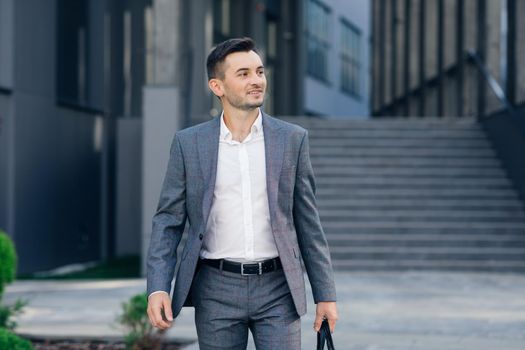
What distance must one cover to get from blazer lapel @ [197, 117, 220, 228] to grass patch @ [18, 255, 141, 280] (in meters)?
13.9

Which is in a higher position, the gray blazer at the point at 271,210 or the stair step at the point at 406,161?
the stair step at the point at 406,161

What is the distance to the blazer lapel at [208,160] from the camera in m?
4.64

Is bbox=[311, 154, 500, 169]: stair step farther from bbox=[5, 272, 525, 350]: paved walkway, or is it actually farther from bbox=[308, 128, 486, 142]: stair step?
bbox=[5, 272, 525, 350]: paved walkway

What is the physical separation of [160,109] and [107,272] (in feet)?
11.5

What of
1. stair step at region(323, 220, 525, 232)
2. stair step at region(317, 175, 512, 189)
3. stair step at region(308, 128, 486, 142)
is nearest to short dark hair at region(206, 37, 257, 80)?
stair step at region(323, 220, 525, 232)

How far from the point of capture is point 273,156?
4676 millimetres

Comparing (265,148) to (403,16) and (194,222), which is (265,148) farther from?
(403,16)

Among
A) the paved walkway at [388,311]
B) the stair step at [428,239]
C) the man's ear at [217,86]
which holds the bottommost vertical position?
the paved walkway at [388,311]

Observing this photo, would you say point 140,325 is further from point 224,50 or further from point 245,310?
point 224,50

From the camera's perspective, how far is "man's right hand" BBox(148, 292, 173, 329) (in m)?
4.57

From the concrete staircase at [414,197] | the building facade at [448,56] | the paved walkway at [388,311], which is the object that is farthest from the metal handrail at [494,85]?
the paved walkway at [388,311]

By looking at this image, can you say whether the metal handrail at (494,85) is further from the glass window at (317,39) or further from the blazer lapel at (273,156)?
the glass window at (317,39)

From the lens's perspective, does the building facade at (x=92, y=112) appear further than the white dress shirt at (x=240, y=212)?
Yes

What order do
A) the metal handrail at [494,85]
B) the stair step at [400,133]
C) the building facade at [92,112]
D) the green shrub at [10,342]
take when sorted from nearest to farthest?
the green shrub at [10,342]
the building facade at [92,112]
the metal handrail at [494,85]
the stair step at [400,133]
